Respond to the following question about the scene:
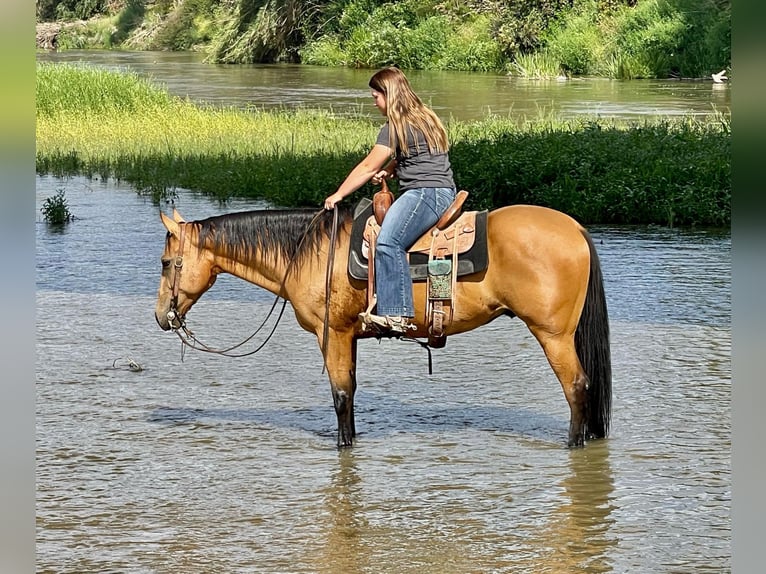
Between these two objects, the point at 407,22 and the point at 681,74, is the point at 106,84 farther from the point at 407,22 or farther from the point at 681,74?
the point at 407,22

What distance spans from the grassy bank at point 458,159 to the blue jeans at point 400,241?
33.3 feet

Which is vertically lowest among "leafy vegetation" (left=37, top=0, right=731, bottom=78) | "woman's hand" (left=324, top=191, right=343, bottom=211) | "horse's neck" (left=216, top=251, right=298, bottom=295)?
"horse's neck" (left=216, top=251, right=298, bottom=295)

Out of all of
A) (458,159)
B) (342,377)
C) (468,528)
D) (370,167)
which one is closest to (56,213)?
(458,159)

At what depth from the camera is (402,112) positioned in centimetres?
747

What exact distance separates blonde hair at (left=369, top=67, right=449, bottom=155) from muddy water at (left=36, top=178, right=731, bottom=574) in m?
2.01

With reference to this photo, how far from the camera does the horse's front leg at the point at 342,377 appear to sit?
26.1 feet

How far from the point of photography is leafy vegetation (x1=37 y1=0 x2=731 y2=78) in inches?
1897

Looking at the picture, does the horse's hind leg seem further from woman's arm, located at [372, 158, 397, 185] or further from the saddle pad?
woman's arm, located at [372, 158, 397, 185]

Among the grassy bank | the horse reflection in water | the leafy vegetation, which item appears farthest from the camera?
the leafy vegetation

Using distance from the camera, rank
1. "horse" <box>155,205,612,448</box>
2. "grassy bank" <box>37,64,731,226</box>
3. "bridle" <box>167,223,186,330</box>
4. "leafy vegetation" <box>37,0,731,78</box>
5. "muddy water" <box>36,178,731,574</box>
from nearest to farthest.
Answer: "muddy water" <box>36,178,731,574</box> → "horse" <box>155,205,612,448</box> → "bridle" <box>167,223,186,330</box> → "grassy bank" <box>37,64,731,226</box> → "leafy vegetation" <box>37,0,731,78</box>

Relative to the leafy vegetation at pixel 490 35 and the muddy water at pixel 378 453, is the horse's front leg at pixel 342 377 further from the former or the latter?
the leafy vegetation at pixel 490 35

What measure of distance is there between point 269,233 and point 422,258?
106cm

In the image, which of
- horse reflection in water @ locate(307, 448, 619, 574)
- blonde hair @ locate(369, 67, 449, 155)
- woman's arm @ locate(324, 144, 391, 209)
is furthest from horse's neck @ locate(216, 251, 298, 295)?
horse reflection in water @ locate(307, 448, 619, 574)
